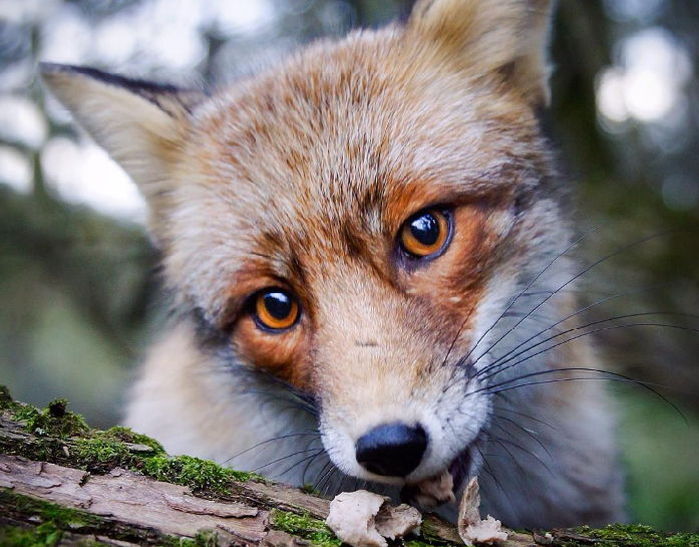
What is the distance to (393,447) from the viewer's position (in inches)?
102

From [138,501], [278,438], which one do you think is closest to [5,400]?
[138,501]

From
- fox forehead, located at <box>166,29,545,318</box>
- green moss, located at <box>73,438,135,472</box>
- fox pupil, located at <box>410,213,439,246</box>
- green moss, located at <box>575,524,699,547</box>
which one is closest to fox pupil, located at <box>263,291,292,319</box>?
fox forehead, located at <box>166,29,545,318</box>

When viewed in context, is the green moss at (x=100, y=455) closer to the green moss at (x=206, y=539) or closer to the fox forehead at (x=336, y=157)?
the green moss at (x=206, y=539)

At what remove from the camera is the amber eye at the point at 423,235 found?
11.1 feet

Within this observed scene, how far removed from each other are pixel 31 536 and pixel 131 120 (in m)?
2.96

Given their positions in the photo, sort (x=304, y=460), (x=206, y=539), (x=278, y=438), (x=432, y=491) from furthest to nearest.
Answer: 1. (x=304, y=460)
2. (x=278, y=438)
3. (x=432, y=491)
4. (x=206, y=539)

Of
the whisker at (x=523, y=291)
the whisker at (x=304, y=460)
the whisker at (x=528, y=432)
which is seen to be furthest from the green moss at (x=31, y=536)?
the whisker at (x=528, y=432)

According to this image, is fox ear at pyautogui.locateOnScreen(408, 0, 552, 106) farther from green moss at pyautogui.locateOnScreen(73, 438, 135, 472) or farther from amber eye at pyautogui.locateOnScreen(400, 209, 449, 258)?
green moss at pyautogui.locateOnScreen(73, 438, 135, 472)

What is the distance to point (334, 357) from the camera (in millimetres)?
3131

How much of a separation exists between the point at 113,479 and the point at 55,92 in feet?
9.28

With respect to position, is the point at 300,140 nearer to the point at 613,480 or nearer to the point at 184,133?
the point at 184,133

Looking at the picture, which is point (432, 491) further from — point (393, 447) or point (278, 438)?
point (278, 438)

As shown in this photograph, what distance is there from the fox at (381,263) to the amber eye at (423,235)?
0.01m

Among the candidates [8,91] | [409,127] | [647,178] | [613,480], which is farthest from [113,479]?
[647,178]
